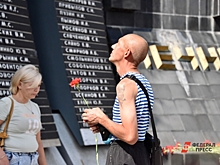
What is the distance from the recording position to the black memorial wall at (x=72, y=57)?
297 inches

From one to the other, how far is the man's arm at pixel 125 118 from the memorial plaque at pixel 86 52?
14.7 feet

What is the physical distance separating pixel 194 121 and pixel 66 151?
2.88 meters

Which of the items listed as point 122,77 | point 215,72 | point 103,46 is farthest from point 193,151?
point 122,77

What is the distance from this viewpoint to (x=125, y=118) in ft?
9.36

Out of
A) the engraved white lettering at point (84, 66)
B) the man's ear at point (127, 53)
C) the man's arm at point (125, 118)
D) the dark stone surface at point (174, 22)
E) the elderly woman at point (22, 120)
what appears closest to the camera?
the man's arm at point (125, 118)

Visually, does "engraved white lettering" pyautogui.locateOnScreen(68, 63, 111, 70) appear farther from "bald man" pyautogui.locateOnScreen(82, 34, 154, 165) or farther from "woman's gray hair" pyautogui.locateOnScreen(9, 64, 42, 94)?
"bald man" pyautogui.locateOnScreen(82, 34, 154, 165)

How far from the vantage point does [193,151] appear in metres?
7.12

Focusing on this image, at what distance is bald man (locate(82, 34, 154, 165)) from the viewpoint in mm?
2871

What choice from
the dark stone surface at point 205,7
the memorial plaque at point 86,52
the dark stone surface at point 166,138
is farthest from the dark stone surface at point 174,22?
the dark stone surface at point 166,138

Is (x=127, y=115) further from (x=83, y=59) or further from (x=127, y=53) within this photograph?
(x=83, y=59)

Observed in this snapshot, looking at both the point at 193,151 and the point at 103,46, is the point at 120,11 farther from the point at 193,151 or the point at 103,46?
the point at 193,151

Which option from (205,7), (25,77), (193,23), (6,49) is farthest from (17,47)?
(205,7)

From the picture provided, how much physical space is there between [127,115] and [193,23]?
8.58m

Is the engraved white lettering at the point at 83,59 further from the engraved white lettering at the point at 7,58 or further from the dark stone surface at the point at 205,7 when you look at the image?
the dark stone surface at the point at 205,7
